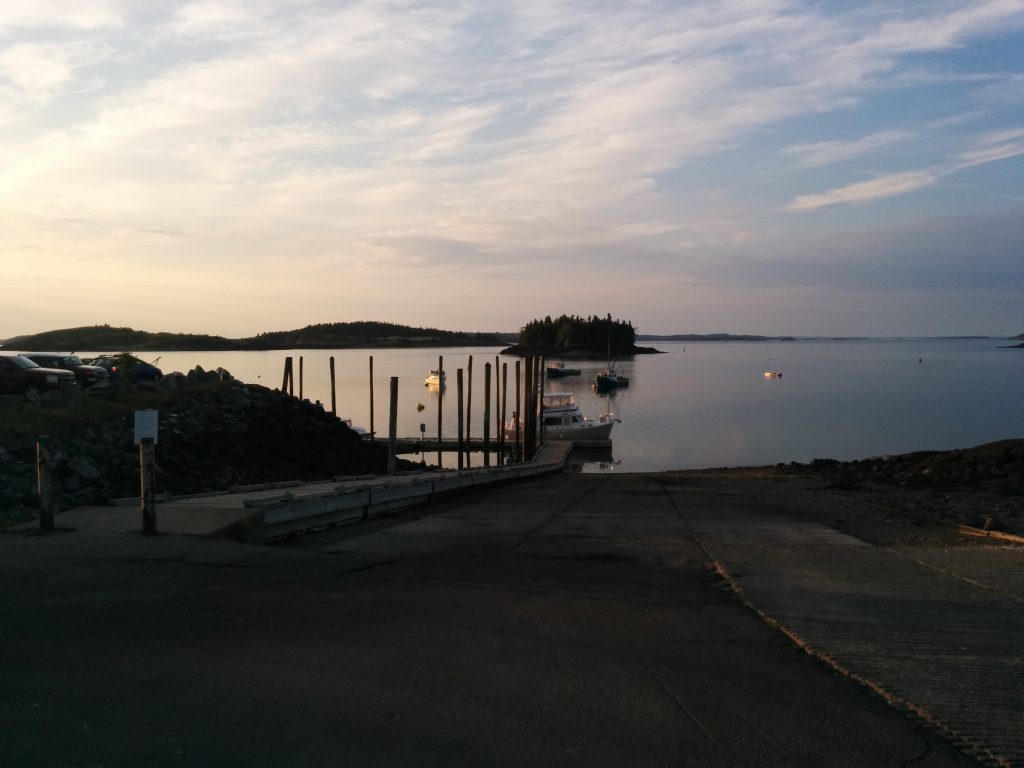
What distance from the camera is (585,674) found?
598cm

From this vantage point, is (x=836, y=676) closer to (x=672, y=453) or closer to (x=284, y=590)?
(x=284, y=590)

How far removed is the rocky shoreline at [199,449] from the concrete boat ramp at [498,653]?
7.46 m

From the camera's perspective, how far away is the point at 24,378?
30.9 meters

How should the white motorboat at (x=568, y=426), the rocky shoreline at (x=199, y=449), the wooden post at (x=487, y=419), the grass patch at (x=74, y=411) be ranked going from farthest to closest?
the white motorboat at (x=568, y=426), the wooden post at (x=487, y=419), the grass patch at (x=74, y=411), the rocky shoreline at (x=199, y=449)

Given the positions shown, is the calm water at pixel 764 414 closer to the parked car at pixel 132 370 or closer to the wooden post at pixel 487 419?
the wooden post at pixel 487 419

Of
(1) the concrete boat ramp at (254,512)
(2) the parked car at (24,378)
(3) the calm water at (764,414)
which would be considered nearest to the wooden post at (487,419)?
(3) the calm water at (764,414)

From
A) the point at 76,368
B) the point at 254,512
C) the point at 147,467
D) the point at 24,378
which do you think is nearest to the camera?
the point at 147,467

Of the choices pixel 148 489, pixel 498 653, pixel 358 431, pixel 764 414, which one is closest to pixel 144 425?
pixel 148 489

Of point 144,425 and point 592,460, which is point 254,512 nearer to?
point 144,425

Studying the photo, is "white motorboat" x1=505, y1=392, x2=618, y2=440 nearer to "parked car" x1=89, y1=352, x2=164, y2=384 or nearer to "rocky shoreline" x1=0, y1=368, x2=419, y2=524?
"rocky shoreline" x1=0, y1=368, x2=419, y2=524

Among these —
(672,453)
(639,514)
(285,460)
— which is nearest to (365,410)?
(672,453)

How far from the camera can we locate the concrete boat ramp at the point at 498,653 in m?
4.83

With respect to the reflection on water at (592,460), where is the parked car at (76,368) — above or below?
above

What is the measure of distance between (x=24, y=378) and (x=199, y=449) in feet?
24.8
